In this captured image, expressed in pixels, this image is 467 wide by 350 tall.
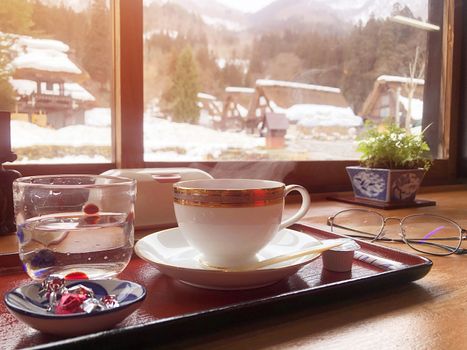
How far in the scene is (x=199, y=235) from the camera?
0.45 m

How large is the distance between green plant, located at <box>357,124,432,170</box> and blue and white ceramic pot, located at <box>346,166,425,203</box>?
3cm

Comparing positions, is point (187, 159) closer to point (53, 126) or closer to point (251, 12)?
point (53, 126)

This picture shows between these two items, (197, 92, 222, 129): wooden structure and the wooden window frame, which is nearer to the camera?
the wooden window frame

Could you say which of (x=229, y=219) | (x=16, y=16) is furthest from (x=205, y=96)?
(x=229, y=219)

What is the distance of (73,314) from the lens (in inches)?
12.3

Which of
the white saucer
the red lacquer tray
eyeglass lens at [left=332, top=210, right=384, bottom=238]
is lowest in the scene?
eyeglass lens at [left=332, top=210, right=384, bottom=238]

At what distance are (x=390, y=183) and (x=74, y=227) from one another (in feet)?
2.97

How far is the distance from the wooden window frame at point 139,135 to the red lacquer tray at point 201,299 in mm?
574

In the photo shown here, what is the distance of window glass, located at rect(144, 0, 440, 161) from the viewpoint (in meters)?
1.23

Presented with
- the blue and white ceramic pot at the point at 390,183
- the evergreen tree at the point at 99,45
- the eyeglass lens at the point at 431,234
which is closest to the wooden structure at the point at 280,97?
the blue and white ceramic pot at the point at 390,183

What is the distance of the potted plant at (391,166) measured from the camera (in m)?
1.17

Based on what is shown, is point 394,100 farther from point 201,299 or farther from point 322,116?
point 201,299

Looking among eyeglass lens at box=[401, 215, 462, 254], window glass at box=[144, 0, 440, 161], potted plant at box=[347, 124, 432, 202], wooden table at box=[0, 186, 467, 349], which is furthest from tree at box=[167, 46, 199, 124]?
wooden table at box=[0, 186, 467, 349]

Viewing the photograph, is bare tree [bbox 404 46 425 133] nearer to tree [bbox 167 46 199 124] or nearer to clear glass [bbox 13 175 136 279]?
tree [bbox 167 46 199 124]
